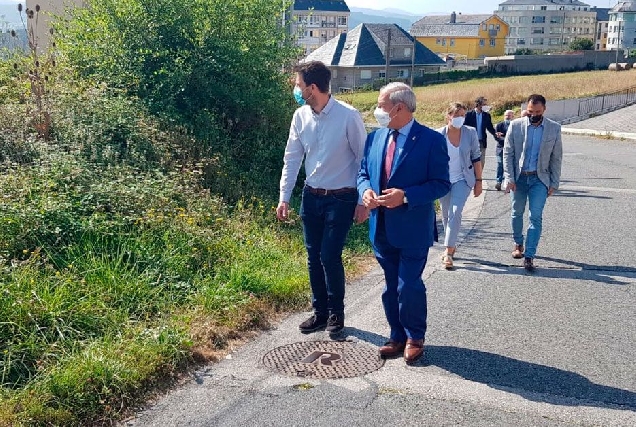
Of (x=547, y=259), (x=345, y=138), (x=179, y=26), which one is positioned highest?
(x=179, y=26)

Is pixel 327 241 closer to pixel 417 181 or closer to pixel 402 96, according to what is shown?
pixel 417 181

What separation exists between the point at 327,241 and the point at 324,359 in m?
0.91

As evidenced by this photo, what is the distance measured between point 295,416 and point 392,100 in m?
2.22

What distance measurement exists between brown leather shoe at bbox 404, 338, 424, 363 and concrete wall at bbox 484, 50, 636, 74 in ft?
246

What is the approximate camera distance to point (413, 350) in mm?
5055

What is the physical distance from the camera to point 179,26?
10.3m

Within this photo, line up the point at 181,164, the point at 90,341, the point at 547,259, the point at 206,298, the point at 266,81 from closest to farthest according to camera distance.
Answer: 1. the point at 90,341
2. the point at 206,298
3. the point at 547,259
4. the point at 181,164
5. the point at 266,81

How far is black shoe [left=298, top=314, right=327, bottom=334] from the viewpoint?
5.74m

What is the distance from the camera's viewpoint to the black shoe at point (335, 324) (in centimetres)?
566

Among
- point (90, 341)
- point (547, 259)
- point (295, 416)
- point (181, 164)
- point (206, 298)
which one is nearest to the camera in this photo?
point (295, 416)

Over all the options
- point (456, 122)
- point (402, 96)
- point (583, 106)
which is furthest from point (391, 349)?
point (583, 106)

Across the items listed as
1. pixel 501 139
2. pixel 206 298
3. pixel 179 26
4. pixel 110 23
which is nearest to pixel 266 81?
pixel 179 26

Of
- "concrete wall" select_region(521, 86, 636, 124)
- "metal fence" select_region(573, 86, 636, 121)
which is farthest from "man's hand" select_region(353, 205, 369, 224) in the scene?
"metal fence" select_region(573, 86, 636, 121)

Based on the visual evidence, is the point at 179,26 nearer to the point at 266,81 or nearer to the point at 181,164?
the point at 266,81
